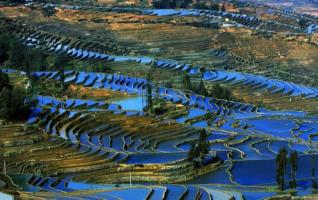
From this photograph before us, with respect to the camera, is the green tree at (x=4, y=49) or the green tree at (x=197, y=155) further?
the green tree at (x=4, y=49)

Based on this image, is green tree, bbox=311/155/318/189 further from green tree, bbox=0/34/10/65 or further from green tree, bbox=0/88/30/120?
green tree, bbox=0/34/10/65

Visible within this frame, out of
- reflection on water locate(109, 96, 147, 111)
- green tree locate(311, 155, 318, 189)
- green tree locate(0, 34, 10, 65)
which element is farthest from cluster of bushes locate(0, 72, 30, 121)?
green tree locate(0, 34, 10, 65)

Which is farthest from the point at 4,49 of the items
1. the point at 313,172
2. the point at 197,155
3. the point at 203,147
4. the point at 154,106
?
the point at 313,172

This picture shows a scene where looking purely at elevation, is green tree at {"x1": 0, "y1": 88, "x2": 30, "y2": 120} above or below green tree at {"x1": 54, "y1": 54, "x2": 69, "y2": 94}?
above

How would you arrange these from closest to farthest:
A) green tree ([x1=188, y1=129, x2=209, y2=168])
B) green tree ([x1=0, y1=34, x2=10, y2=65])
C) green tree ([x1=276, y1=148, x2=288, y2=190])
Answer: green tree ([x1=276, y1=148, x2=288, y2=190])
green tree ([x1=188, y1=129, x2=209, y2=168])
green tree ([x1=0, y1=34, x2=10, y2=65])

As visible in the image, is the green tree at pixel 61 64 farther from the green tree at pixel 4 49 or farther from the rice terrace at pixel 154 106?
the green tree at pixel 4 49

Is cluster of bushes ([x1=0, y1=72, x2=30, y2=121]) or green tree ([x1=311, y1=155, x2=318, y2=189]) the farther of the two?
cluster of bushes ([x1=0, y1=72, x2=30, y2=121])

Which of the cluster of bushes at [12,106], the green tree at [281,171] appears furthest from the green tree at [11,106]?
the green tree at [281,171]

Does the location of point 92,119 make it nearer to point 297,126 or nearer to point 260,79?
point 297,126

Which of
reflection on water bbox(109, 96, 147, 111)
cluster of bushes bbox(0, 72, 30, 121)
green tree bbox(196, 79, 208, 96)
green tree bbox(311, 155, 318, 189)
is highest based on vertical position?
cluster of bushes bbox(0, 72, 30, 121)
